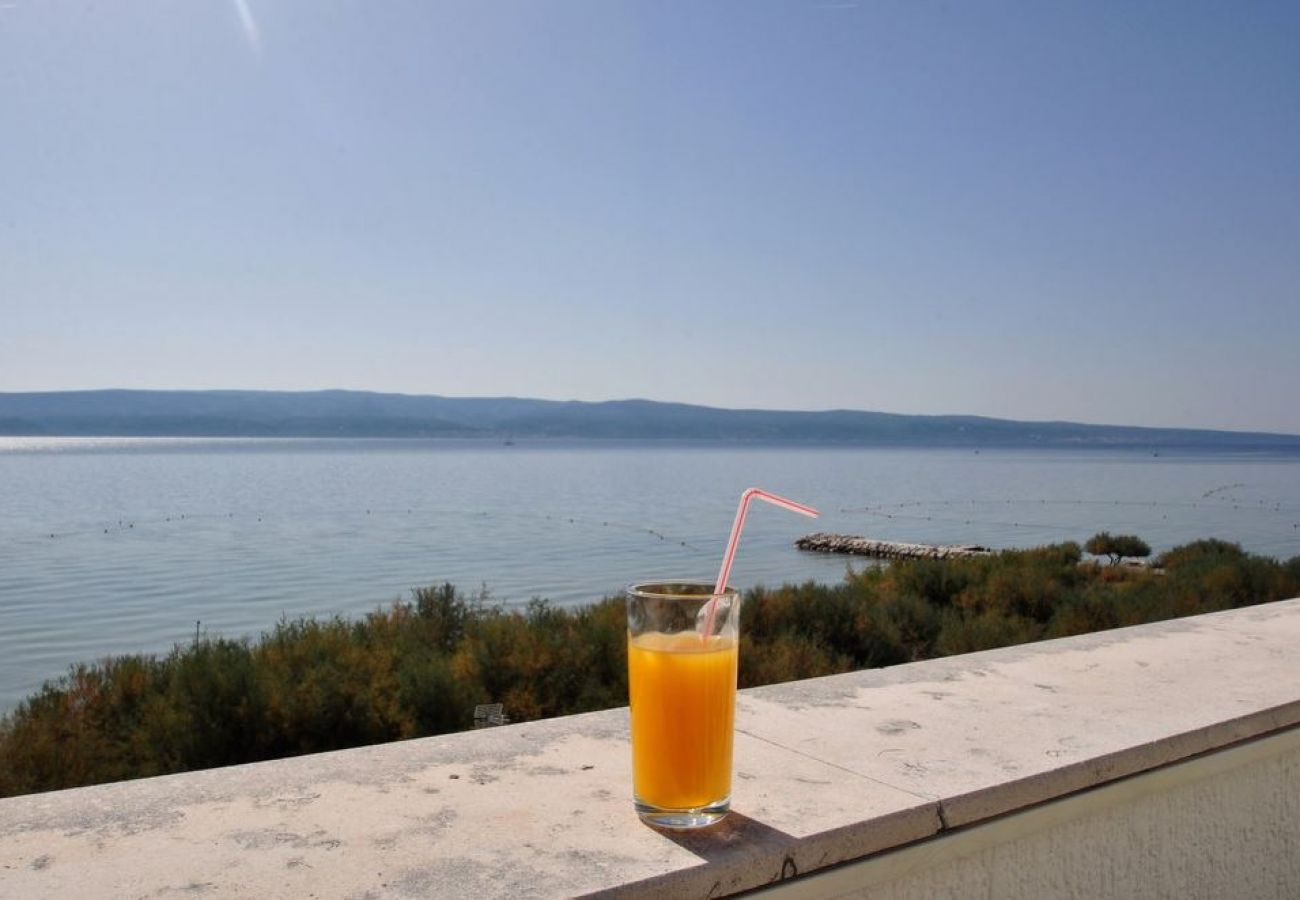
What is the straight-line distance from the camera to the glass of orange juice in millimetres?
1421

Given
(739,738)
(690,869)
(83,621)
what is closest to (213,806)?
(690,869)

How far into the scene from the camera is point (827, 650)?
8.05 metres

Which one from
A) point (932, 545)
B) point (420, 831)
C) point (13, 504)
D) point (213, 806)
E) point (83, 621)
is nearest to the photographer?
point (420, 831)

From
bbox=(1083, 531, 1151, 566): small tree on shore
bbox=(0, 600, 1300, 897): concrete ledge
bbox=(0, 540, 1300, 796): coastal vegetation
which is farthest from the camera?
bbox=(1083, 531, 1151, 566): small tree on shore

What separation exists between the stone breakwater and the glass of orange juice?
2344 centimetres

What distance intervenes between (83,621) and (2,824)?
1382 cm

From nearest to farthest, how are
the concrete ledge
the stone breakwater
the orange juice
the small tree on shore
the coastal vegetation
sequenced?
the concrete ledge < the orange juice < the coastal vegetation < the small tree on shore < the stone breakwater

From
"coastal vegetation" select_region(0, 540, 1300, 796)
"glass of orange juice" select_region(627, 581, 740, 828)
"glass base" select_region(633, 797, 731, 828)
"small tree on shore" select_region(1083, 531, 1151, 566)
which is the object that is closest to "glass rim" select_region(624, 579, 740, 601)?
"glass of orange juice" select_region(627, 581, 740, 828)

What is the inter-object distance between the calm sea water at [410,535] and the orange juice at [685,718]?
32.0 ft

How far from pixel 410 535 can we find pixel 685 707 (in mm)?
26245

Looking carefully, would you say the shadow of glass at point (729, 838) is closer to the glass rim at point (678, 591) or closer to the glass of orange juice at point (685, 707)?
the glass of orange juice at point (685, 707)

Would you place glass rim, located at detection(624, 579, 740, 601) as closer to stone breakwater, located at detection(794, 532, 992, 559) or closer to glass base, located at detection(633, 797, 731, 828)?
glass base, located at detection(633, 797, 731, 828)

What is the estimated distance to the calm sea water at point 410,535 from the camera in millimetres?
14656

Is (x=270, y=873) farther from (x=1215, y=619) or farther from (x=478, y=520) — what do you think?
(x=478, y=520)
